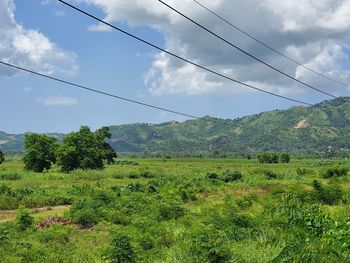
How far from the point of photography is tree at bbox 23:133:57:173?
9488cm

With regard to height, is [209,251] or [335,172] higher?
[335,172]

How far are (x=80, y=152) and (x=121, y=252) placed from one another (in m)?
79.9

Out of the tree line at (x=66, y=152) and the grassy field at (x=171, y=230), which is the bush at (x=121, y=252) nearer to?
the grassy field at (x=171, y=230)

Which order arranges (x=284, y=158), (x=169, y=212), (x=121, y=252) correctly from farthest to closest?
(x=284, y=158), (x=169, y=212), (x=121, y=252)

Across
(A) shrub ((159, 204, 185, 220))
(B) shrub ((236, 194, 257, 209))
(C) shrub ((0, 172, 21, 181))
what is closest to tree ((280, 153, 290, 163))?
(C) shrub ((0, 172, 21, 181))

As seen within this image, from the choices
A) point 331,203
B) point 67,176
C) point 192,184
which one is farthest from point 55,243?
point 67,176

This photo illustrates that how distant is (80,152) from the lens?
312 feet

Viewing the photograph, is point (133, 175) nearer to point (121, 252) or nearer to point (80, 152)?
point (80, 152)

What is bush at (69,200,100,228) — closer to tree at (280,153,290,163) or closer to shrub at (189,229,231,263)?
shrub at (189,229,231,263)

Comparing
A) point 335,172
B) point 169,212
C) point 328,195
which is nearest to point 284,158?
point 335,172

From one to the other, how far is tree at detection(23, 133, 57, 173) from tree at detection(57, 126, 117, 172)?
430 centimetres

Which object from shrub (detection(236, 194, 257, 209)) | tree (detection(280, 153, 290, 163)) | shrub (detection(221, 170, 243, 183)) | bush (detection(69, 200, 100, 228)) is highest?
tree (detection(280, 153, 290, 163))

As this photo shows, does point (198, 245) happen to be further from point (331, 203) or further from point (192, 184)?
point (192, 184)

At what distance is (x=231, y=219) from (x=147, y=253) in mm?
7965
